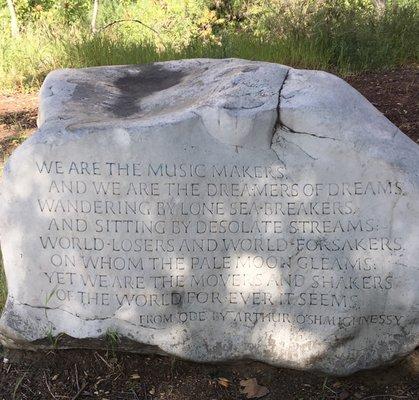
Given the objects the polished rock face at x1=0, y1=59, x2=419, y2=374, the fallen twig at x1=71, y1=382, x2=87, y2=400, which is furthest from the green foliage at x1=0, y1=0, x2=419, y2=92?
the fallen twig at x1=71, y1=382, x2=87, y2=400

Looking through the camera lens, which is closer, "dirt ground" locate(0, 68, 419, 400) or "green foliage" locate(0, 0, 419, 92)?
"dirt ground" locate(0, 68, 419, 400)

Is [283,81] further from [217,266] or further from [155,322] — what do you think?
[155,322]

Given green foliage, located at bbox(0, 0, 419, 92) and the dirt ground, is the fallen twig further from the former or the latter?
green foliage, located at bbox(0, 0, 419, 92)

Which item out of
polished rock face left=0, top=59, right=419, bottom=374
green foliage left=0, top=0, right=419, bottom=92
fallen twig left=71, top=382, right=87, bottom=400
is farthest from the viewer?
green foliage left=0, top=0, right=419, bottom=92

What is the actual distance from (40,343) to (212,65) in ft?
5.36

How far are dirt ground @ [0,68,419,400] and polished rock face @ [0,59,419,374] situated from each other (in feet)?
0.36

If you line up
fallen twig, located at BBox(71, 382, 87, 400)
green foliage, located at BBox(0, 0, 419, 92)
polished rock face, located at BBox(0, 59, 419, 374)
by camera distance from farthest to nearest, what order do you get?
green foliage, located at BBox(0, 0, 419, 92) → fallen twig, located at BBox(71, 382, 87, 400) → polished rock face, located at BBox(0, 59, 419, 374)

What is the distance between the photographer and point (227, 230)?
2.63m

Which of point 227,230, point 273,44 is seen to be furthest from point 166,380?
point 273,44

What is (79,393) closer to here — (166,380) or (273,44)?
(166,380)

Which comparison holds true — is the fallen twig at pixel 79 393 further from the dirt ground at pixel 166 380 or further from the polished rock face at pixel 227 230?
the polished rock face at pixel 227 230

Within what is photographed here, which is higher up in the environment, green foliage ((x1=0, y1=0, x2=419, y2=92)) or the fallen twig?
green foliage ((x1=0, y1=0, x2=419, y2=92))

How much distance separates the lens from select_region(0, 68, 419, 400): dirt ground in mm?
2699

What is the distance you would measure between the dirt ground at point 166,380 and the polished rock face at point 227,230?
0.11 meters
